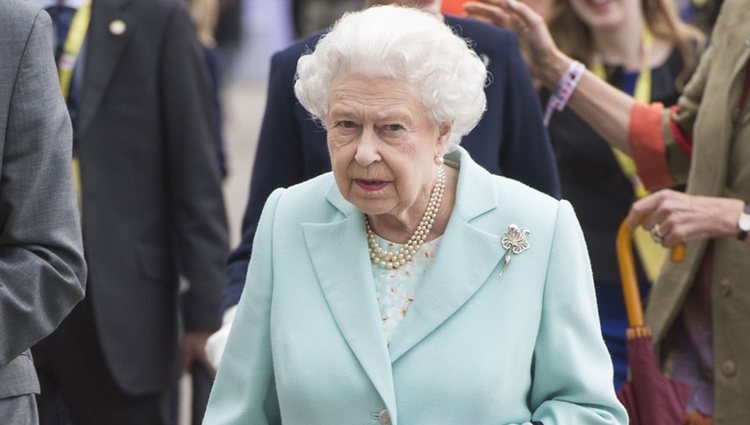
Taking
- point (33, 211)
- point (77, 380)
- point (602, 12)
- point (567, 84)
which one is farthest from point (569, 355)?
point (602, 12)

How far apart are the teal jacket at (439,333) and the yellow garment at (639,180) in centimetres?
190

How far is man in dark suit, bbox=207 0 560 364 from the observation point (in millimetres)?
4289

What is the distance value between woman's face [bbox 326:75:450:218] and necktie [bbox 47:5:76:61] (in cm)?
219

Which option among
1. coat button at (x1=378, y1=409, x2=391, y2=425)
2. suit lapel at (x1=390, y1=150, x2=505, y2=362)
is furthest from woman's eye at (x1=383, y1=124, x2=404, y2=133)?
coat button at (x1=378, y1=409, x2=391, y2=425)

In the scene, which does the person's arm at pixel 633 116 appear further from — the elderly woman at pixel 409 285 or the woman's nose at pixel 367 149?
the woman's nose at pixel 367 149

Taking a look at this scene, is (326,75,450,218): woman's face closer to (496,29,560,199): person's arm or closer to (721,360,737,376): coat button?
(496,29,560,199): person's arm

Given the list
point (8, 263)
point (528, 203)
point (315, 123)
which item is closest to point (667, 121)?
point (315, 123)

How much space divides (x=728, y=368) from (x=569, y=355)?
1.24 meters

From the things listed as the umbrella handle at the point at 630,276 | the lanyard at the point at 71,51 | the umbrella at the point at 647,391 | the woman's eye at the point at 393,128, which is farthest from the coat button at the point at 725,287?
the lanyard at the point at 71,51

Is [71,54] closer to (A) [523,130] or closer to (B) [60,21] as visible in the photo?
(B) [60,21]

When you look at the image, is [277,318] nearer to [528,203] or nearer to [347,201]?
[347,201]

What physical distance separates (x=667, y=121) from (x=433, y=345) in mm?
1708

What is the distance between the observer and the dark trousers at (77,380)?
5289 millimetres

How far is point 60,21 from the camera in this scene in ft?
17.9
